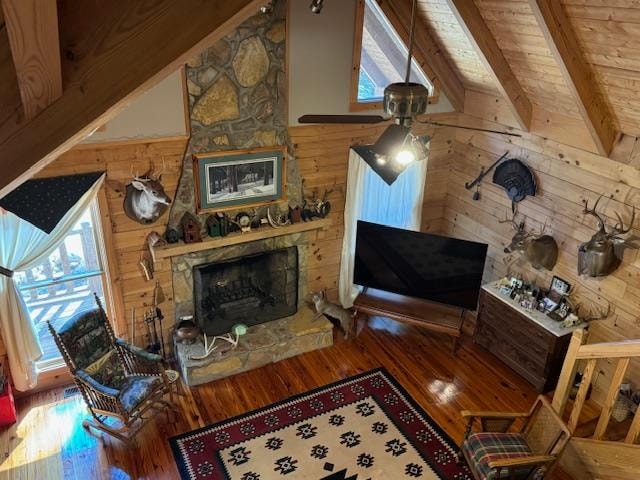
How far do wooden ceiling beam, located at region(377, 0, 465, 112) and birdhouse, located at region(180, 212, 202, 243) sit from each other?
2.65 metres

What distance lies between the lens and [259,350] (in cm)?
514

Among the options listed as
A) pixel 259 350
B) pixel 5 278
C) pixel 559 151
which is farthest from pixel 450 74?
pixel 5 278

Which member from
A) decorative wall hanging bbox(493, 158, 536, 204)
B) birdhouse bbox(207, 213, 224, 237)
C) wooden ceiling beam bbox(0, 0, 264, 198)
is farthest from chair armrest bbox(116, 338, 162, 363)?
decorative wall hanging bbox(493, 158, 536, 204)

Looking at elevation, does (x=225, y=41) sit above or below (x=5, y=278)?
above

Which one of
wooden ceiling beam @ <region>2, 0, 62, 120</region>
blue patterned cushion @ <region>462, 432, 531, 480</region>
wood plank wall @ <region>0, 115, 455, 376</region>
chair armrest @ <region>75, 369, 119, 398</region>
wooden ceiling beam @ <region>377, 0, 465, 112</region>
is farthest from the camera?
wooden ceiling beam @ <region>377, 0, 465, 112</region>

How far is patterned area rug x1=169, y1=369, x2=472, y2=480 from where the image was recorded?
409 cm

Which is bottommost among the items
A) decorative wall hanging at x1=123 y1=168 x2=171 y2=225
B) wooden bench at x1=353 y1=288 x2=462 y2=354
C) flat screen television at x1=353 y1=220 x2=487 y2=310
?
wooden bench at x1=353 y1=288 x2=462 y2=354

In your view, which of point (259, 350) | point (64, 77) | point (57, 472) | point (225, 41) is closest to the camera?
point (64, 77)

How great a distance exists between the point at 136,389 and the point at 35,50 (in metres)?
3.79

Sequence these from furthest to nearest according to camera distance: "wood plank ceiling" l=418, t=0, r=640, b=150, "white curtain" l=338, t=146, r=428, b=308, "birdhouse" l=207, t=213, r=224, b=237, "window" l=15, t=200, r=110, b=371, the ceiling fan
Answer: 1. "white curtain" l=338, t=146, r=428, b=308
2. "birdhouse" l=207, t=213, r=224, b=237
3. "window" l=15, t=200, r=110, b=371
4. "wood plank ceiling" l=418, t=0, r=640, b=150
5. the ceiling fan

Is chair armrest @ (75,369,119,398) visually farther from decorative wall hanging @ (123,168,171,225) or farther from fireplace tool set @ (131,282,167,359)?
decorative wall hanging @ (123,168,171,225)

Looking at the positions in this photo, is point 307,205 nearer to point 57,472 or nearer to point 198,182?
point 198,182

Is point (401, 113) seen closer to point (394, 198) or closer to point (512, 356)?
point (394, 198)

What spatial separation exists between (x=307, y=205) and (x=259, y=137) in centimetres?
92
